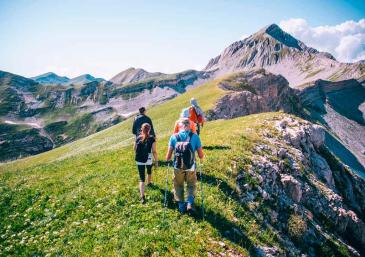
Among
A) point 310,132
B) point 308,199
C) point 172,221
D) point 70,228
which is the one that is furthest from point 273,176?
point 310,132

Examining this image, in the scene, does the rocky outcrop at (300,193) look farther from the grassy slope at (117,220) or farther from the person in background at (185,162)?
the person in background at (185,162)

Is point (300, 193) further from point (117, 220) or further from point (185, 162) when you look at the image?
point (117, 220)

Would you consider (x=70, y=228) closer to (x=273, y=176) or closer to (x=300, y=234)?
(x=300, y=234)

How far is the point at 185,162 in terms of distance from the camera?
12.1 metres

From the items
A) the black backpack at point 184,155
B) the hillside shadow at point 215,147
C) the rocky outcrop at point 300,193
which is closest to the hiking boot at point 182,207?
the black backpack at point 184,155

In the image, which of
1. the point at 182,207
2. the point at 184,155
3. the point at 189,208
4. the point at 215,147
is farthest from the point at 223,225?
the point at 215,147

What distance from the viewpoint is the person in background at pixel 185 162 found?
39.9ft

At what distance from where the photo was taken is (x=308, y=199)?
71.5 ft

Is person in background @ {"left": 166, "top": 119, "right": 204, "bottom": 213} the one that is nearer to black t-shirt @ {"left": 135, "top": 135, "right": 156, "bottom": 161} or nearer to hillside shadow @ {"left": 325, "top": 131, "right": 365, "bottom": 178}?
black t-shirt @ {"left": 135, "top": 135, "right": 156, "bottom": 161}

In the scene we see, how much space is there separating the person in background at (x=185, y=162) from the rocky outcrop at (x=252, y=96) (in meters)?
43.1

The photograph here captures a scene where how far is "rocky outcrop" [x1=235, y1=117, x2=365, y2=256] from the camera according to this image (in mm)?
16500

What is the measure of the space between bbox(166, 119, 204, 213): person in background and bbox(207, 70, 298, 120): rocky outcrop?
43.1 m

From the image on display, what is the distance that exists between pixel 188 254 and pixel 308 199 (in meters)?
14.5

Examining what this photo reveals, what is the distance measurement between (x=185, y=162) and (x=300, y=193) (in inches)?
491
